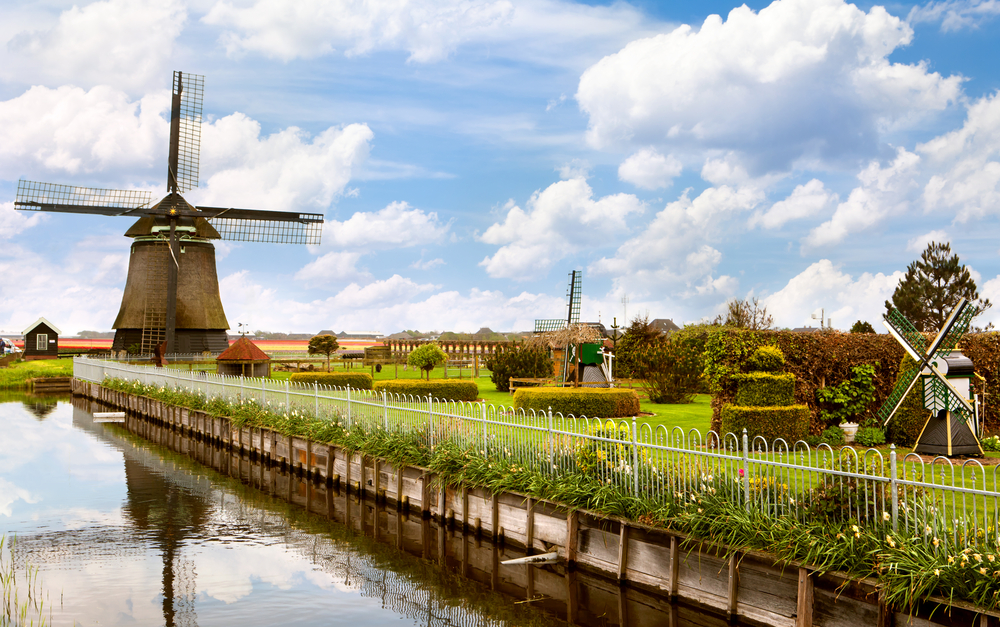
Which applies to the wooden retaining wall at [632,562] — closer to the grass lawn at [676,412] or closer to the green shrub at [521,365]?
the grass lawn at [676,412]

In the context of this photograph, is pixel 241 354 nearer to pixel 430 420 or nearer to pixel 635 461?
pixel 430 420

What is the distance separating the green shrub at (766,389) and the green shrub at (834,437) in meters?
1.47

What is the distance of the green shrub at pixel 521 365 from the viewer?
3073 centimetres

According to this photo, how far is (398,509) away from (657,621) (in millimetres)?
6064

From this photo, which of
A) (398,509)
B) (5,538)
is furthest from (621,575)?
(5,538)

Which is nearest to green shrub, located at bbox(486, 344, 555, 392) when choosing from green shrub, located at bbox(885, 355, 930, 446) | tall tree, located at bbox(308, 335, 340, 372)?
tall tree, located at bbox(308, 335, 340, 372)

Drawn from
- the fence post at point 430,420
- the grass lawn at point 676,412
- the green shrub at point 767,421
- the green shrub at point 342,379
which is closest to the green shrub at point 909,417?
the green shrub at point 767,421

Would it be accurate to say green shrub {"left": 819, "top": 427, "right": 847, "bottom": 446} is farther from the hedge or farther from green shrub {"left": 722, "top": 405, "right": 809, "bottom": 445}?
the hedge

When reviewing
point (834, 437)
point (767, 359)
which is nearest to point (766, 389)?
point (767, 359)

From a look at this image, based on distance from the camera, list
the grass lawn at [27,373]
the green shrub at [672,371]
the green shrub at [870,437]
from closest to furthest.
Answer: the green shrub at [870,437] < the green shrub at [672,371] < the grass lawn at [27,373]

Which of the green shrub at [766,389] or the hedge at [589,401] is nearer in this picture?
the green shrub at [766,389]

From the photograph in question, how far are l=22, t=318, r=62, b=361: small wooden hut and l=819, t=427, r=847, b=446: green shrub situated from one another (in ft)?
197

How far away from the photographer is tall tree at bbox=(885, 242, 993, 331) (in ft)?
162

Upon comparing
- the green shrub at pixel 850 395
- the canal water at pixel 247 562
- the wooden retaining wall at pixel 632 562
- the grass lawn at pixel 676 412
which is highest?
the green shrub at pixel 850 395
